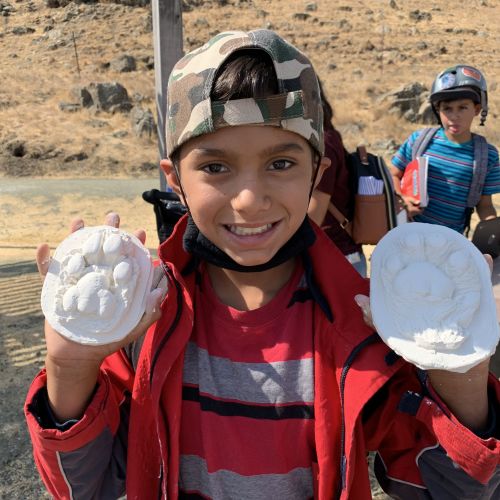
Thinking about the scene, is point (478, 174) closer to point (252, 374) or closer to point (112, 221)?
point (252, 374)

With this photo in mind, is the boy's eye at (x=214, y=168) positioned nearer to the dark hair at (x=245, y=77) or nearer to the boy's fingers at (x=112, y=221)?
the dark hair at (x=245, y=77)

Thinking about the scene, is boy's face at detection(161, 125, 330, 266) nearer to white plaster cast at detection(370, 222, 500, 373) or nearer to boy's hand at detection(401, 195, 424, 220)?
white plaster cast at detection(370, 222, 500, 373)

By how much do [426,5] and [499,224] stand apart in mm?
41830

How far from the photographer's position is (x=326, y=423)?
1290 millimetres

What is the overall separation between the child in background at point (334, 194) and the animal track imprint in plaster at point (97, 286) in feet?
5.01

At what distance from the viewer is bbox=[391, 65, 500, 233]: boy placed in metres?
3.74

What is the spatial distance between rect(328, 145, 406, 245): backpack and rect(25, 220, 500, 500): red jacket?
1634 mm

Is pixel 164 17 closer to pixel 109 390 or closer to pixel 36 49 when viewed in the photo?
pixel 109 390

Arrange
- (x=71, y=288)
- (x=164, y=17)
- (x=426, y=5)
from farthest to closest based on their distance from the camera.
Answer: (x=426, y=5) < (x=164, y=17) < (x=71, y=288)

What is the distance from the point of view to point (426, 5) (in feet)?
130

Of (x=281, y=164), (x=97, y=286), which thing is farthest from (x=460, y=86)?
(x=97, y=286)

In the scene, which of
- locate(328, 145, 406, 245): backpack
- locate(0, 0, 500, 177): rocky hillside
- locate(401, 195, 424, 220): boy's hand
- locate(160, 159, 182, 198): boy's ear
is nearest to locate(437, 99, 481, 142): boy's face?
locate(401, 195, 424, 220): boy's hand

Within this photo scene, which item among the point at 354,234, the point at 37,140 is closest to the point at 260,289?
the point at 354,234

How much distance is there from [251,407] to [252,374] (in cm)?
8
